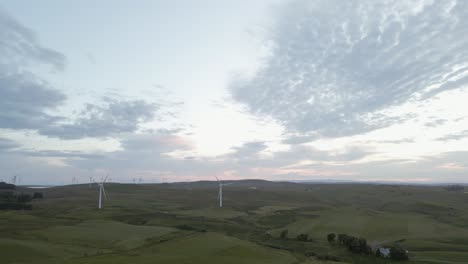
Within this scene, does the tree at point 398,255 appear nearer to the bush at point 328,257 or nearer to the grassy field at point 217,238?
the grassy field at point 217,238

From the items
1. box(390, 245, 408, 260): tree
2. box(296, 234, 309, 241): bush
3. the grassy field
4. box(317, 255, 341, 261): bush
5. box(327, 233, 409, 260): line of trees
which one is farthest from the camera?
box(296, 234, 309, 241): bush

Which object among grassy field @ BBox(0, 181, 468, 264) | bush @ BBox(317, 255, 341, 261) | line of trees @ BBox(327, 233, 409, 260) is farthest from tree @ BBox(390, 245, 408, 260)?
bush @ BBox(317, 255, 341, 261)

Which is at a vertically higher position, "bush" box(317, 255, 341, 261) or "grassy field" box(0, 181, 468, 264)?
"grassy field" box(0, 181, 468, 264)

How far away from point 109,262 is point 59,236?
97.5 feet

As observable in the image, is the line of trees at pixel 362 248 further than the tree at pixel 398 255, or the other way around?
the line of trees at pixel 362 248

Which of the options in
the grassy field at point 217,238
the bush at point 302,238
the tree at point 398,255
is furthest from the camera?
the bush at point 302,238

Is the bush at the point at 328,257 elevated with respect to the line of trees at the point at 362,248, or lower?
lower

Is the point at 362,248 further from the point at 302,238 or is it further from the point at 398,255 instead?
the point at 302,238

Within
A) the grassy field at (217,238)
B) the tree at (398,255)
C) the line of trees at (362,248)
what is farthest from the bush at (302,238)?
the tree at (398,255)

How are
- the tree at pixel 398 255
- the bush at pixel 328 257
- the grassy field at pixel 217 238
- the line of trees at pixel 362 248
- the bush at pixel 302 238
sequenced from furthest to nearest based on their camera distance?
the bush at pixel 302 238
the line of trees at pixel 362 248
the bush at pixel 328 257
the tree at pixel 398 255
the grassy field at pixel 217 238

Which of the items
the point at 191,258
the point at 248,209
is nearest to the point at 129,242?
the point at 191,258

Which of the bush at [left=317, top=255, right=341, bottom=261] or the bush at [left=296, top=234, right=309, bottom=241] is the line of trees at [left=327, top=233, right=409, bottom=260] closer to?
the bush at [left=296, top=234, right=309, bottom=241]

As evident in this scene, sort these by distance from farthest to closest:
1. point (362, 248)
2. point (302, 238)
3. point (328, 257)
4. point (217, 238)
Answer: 1. point (302, 238)
2. point (217, 238)
3. point (362, 248)
4. point (328, 257)

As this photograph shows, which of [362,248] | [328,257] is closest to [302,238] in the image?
[362,248]
